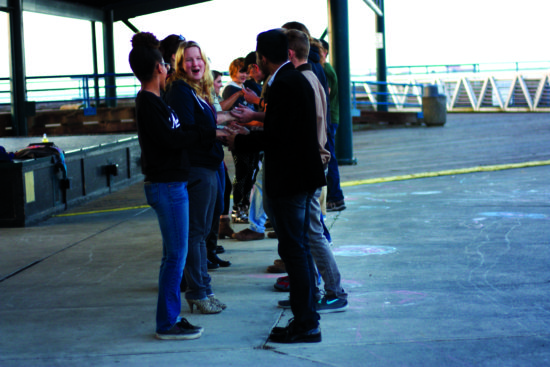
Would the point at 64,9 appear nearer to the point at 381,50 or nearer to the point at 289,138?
the point at 381,50

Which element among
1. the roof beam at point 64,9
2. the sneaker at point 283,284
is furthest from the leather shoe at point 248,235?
the roof beam at point 64,9

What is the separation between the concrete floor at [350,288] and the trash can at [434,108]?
1212 centimetres

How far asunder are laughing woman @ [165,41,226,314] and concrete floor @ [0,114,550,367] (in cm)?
20

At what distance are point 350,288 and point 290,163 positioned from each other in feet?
4.87

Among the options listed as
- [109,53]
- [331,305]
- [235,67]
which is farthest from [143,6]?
[331,305]

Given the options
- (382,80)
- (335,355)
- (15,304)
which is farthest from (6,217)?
(382,80)

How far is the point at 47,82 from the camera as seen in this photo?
68.7ft

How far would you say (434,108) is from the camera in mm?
21547

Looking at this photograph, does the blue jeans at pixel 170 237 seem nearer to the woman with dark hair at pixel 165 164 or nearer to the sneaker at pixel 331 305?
the woman with dark hair at pixel 165 164

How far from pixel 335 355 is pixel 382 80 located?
22926 mm

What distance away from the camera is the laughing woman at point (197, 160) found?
437cm

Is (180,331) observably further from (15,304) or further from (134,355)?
(15,304)

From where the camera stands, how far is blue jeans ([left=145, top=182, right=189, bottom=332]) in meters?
3.84

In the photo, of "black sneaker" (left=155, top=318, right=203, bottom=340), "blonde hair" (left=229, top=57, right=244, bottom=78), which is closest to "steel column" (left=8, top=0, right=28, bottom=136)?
"blonde hair" (left=229, top=57, right=244, bottom=78)
